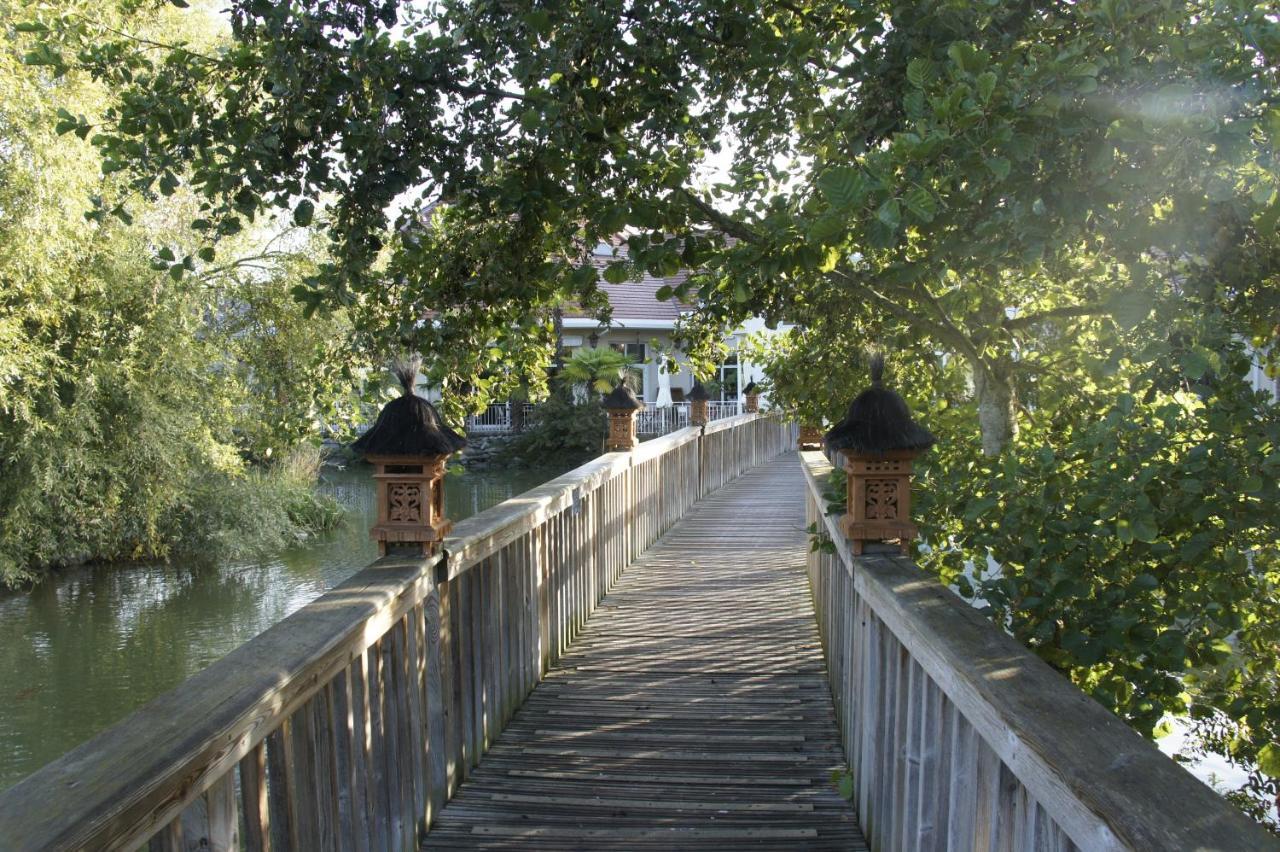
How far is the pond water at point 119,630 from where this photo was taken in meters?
8.93

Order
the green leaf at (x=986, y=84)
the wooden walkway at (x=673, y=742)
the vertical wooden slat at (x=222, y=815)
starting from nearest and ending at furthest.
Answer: the vertical wooden slat at (x=222, y=815) → the green leaf at (x=986, y=84) → the wooden walkway at (x=673, y=742)

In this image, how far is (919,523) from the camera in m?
4.29

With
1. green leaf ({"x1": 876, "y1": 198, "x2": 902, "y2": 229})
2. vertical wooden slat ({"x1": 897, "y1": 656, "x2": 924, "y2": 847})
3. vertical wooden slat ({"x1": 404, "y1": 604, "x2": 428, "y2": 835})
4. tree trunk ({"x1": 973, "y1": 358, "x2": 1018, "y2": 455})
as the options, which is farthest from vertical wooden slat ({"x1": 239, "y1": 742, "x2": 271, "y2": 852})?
tree trunk ({"x1": 973, "y1": 358, "x2": 1018, "y2": 455})

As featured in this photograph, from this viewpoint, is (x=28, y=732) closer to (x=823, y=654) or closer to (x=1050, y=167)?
(x=823, y=654)

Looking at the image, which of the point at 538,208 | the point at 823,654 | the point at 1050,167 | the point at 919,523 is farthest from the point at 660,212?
the point at 823,654

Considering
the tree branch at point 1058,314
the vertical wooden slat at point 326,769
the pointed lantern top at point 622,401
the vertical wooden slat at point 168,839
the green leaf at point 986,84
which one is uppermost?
the green leaf at point 986,84

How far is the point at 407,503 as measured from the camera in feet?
11.8

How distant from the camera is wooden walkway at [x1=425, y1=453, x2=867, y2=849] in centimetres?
367

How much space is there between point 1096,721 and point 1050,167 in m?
1.56

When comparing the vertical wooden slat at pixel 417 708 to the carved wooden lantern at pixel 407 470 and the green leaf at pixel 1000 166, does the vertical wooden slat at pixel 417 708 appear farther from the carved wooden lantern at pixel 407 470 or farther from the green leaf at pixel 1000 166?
the green leaf at pixel 1000 166

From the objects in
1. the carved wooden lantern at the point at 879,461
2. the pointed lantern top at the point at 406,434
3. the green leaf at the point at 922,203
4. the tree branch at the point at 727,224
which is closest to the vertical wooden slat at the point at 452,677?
the pointed lantern top at the point at 406,434

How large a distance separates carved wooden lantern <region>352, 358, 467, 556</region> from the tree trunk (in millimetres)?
2600

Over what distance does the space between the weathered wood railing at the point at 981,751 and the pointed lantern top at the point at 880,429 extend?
41 cm

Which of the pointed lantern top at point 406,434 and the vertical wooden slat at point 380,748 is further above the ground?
the pointed lantern top at point 406,434
